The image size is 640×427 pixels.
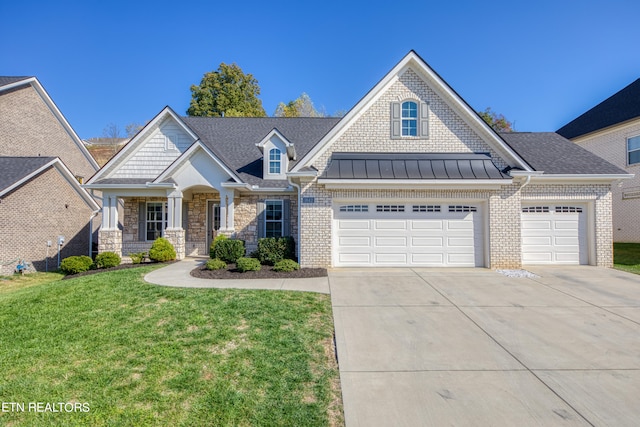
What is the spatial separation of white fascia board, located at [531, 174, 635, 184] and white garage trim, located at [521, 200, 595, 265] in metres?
0.83

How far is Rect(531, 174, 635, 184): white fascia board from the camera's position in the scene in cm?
1080

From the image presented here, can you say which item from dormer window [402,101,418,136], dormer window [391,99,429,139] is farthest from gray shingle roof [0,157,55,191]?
dormer window [402,101,418,136]

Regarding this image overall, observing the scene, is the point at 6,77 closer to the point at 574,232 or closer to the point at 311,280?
the point at 311,280

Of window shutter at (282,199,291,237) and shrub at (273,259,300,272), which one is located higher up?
window shutter at (282,199,291,237)

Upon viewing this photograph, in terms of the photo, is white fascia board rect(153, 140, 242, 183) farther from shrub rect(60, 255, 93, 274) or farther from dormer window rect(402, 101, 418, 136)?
dormer window rect(402, 101, 418, 136)

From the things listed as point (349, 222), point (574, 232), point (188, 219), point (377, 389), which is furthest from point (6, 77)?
point (574, 232)

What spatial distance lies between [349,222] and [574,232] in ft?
28.2

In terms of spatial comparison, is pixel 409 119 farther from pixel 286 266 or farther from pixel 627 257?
pixel 627 257

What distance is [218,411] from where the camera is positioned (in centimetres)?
327

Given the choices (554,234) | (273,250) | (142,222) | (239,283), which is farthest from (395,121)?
(142,222)

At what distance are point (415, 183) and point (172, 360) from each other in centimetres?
851

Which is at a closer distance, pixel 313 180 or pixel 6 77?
pixel 313 180

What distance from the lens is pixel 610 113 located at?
1867 cm

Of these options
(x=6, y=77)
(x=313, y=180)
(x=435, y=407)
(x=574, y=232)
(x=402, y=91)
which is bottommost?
(x=435, y=407)
